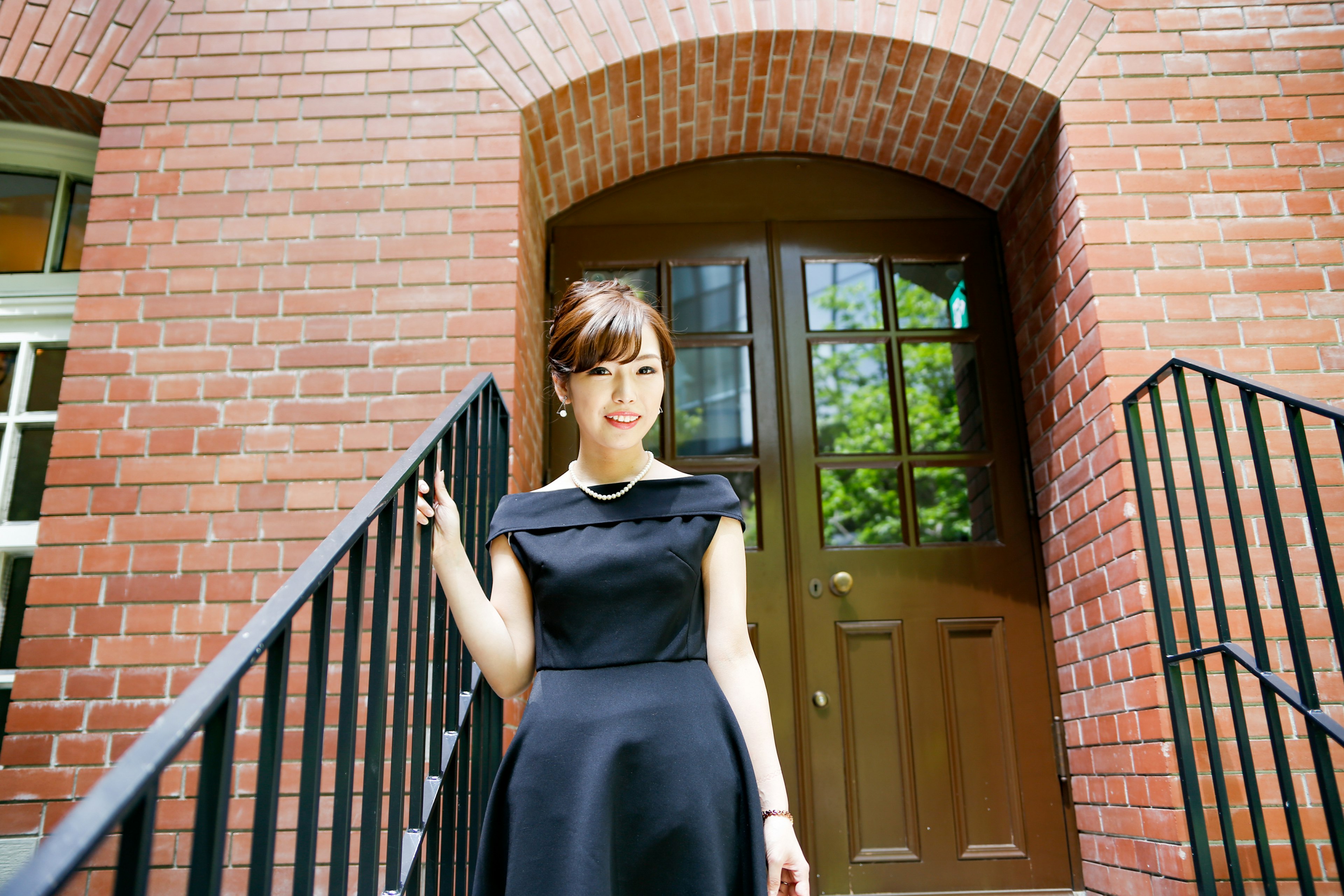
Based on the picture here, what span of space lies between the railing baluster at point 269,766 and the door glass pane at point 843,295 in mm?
2633

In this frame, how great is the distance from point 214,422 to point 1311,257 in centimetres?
360

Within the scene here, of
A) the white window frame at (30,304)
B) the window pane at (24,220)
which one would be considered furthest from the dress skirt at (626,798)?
the window pane at (24,220)

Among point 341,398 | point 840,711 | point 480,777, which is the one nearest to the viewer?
point 480,777

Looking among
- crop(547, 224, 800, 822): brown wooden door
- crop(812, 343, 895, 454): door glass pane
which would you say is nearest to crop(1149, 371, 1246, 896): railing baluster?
crop(547, 224, 800, 822): brown wooden door

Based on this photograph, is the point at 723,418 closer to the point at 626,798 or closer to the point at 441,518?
the point at 441,518

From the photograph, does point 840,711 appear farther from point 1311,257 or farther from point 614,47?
point 614,47

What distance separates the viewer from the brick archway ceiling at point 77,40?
302 cm

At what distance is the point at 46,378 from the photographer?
3248 mm

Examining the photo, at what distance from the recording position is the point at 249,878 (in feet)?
3.30

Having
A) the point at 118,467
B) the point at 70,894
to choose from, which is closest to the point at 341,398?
the point at 118,467

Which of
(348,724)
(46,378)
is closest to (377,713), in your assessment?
(348,724)

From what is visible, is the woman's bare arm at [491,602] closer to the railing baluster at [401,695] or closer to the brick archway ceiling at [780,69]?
the railing baluster at [401,695]

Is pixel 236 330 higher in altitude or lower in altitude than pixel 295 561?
higher

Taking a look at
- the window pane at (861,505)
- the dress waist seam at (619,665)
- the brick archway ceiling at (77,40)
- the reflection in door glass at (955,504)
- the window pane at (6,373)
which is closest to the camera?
the dress waist seam at (619,665)
